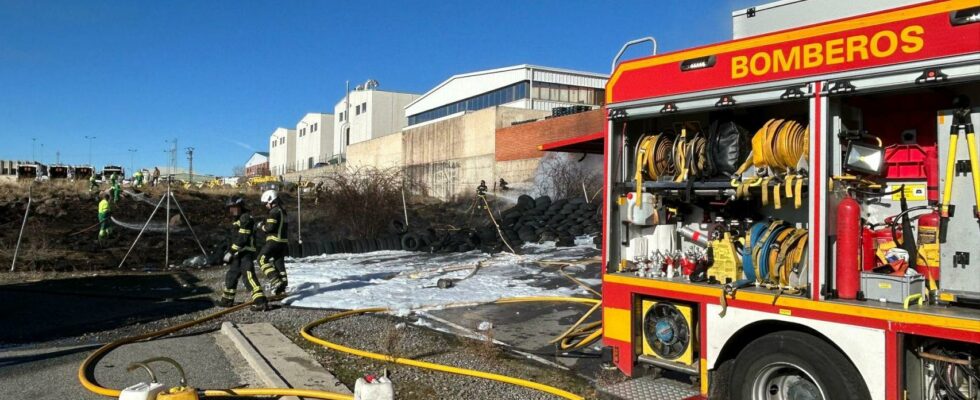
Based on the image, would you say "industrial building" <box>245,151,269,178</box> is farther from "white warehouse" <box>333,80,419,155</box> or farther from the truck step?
the truck step

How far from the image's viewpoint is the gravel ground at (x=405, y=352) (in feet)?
17.3

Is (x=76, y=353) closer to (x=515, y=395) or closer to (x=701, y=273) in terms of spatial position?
(x=515, y=395)

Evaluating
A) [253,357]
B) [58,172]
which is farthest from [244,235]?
[58,172]

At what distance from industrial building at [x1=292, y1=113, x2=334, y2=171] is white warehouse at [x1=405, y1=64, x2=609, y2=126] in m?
29.1

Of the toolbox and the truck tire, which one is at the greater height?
the toolbox

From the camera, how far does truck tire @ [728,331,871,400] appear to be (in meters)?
3.56

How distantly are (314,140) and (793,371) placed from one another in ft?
250

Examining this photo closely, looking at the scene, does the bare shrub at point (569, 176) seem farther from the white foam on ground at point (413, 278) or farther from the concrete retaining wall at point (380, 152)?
the concrete retaining wall at point (380, 152)

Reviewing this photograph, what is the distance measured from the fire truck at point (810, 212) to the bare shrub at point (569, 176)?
18894 millimetres

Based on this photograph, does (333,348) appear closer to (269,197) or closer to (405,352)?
(405,352)

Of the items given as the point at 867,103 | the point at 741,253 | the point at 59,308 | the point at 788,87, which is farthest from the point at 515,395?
the point at 59,308

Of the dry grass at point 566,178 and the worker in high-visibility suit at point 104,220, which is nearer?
the worker in high-visibility suit at point 104,220

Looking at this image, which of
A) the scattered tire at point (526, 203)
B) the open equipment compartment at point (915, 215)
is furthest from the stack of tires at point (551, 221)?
the open equipment compartment at point (915, 215)

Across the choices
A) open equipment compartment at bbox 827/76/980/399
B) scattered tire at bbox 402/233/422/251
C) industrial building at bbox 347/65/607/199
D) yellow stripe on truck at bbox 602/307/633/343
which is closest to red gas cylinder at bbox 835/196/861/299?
open equipment compartment at bbox 827/76/980/399
